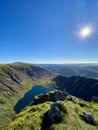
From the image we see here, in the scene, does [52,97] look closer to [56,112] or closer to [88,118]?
[88,118]

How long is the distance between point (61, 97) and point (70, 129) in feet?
186

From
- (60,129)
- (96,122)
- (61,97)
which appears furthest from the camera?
(61,97)

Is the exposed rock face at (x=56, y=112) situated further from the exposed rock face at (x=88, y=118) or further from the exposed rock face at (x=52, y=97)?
the exposed rock face at (x=52, y=97)

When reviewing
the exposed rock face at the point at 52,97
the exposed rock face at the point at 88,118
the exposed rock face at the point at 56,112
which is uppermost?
the exposed rock face at the point at 56,112

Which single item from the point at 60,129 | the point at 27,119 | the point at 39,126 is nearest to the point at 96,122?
the point at 60,129

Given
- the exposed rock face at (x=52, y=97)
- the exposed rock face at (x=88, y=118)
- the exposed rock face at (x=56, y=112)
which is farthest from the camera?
the exposed rock face at (x=52, y=97)

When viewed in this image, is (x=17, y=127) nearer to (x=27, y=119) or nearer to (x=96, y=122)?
(x=27, y=119)

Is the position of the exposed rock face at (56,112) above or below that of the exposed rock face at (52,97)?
above

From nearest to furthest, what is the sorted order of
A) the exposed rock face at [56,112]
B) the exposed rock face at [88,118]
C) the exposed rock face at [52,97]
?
the exposed rock face at [56,112], the exposed rock face at [88,118], the exposed rock face at [52,97]

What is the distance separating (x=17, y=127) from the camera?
65875 mm

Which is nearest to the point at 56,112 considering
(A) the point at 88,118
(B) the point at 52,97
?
(A) the point at 88,118

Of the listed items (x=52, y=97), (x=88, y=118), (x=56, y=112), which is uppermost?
(x=56, y=112)

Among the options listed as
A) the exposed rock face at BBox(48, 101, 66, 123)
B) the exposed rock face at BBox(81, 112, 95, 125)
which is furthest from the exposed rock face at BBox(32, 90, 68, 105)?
the exposed rock face at BBox(81, 112, 95, 125)

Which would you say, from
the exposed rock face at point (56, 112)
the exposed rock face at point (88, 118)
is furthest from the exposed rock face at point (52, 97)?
the exposed rock face at point (88, 118)
